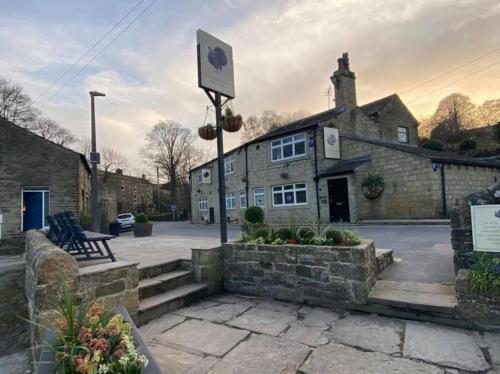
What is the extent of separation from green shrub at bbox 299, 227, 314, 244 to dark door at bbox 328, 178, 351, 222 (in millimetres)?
11376

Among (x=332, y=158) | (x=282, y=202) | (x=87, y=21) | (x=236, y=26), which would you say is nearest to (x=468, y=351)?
(x=236, y=26)

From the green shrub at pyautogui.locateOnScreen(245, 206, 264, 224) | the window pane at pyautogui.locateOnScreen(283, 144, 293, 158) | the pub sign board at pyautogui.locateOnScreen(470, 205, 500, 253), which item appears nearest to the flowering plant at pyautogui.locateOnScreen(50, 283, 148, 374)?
the pub sign board at pyautogui.locateOnScreen(470, 205, 500, 253)

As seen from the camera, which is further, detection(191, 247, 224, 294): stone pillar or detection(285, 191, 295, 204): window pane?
detection(285, 191, 295, 204): window pane

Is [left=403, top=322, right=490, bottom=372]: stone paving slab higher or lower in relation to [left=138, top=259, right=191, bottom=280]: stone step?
lower

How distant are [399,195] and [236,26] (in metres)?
11.2

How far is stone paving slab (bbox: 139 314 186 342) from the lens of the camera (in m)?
3.20

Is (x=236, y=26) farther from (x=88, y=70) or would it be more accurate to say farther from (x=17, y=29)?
(x=88, y=70)

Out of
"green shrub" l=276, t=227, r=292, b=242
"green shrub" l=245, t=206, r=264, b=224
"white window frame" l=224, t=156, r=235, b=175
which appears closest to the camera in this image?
"green shrub" l=276, t=227, r=292, b=242

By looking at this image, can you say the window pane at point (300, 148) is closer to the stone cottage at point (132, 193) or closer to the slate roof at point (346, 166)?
the slate roof at point (346, 166)

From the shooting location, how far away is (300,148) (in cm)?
1728

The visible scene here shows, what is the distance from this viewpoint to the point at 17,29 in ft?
22.9

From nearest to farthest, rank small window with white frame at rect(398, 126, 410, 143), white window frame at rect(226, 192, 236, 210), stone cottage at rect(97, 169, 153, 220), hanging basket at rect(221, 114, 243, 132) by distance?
hanging basket at rect(221, 114, 243, 132), small window with white frame at rect(398, 126, 410, 143), white window frame at rect(226, 192, 236, 210), stone cottage at rect(97, 169, 153, 220)

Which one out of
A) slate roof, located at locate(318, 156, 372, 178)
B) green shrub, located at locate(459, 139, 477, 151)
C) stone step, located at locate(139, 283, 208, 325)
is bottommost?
stone step, located at locate(139, 283, 208, 325)

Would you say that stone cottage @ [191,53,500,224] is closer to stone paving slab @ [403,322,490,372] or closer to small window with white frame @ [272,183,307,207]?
small window with white frame @ [272,183,307,207]
